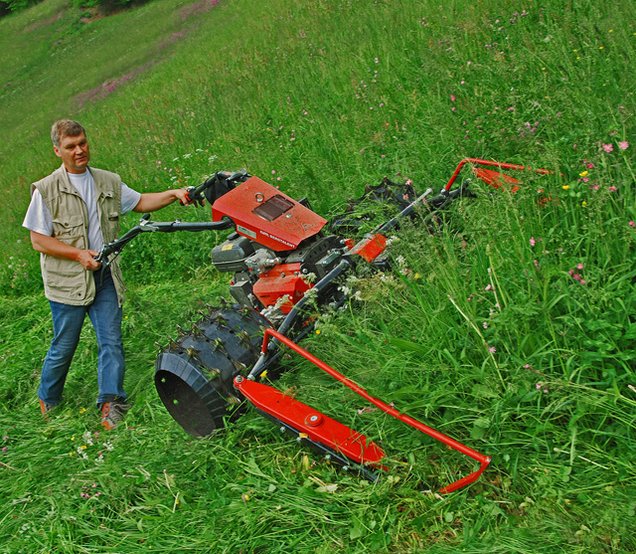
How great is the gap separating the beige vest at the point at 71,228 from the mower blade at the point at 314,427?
197 cm

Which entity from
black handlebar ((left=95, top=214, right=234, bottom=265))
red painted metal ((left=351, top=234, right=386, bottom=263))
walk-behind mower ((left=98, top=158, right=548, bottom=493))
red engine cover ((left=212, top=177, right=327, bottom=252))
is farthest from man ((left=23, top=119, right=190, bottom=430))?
red painted metal ((left=351, top=234, right=386, bottom=263))

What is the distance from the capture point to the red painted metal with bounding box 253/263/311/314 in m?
4.42

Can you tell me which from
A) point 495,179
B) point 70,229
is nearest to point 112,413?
point 70,229

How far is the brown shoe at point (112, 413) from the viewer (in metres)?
5.29

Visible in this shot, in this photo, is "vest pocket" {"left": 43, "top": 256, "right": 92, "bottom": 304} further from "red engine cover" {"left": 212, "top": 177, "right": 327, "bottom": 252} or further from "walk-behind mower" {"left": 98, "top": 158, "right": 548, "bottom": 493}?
"red engine cover" {"left": 212, "top": 177, "right": 327, "bottom": 252}

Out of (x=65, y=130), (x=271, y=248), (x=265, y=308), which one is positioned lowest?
(x=265, y=308)

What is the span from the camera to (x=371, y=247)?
14.9ft

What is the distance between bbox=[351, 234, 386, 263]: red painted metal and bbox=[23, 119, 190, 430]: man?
52.9 inches

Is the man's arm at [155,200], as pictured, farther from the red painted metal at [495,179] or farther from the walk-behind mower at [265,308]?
the red painted metal at [495,179]

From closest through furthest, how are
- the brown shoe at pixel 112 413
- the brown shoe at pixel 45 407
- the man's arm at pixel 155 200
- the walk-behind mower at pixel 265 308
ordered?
the walk-behind mower at pixel 265 308 → the brown shoe at pixel 112 413 → the man's arm at pixel 155 200 → the brown shoe at pixel 45 407

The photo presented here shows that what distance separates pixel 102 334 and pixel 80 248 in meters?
0.62

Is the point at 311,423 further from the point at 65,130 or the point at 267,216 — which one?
the point at 65,130

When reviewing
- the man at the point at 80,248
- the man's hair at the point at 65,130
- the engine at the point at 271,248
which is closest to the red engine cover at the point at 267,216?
the engine at the point at 271,248

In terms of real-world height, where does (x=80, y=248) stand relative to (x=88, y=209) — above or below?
below
